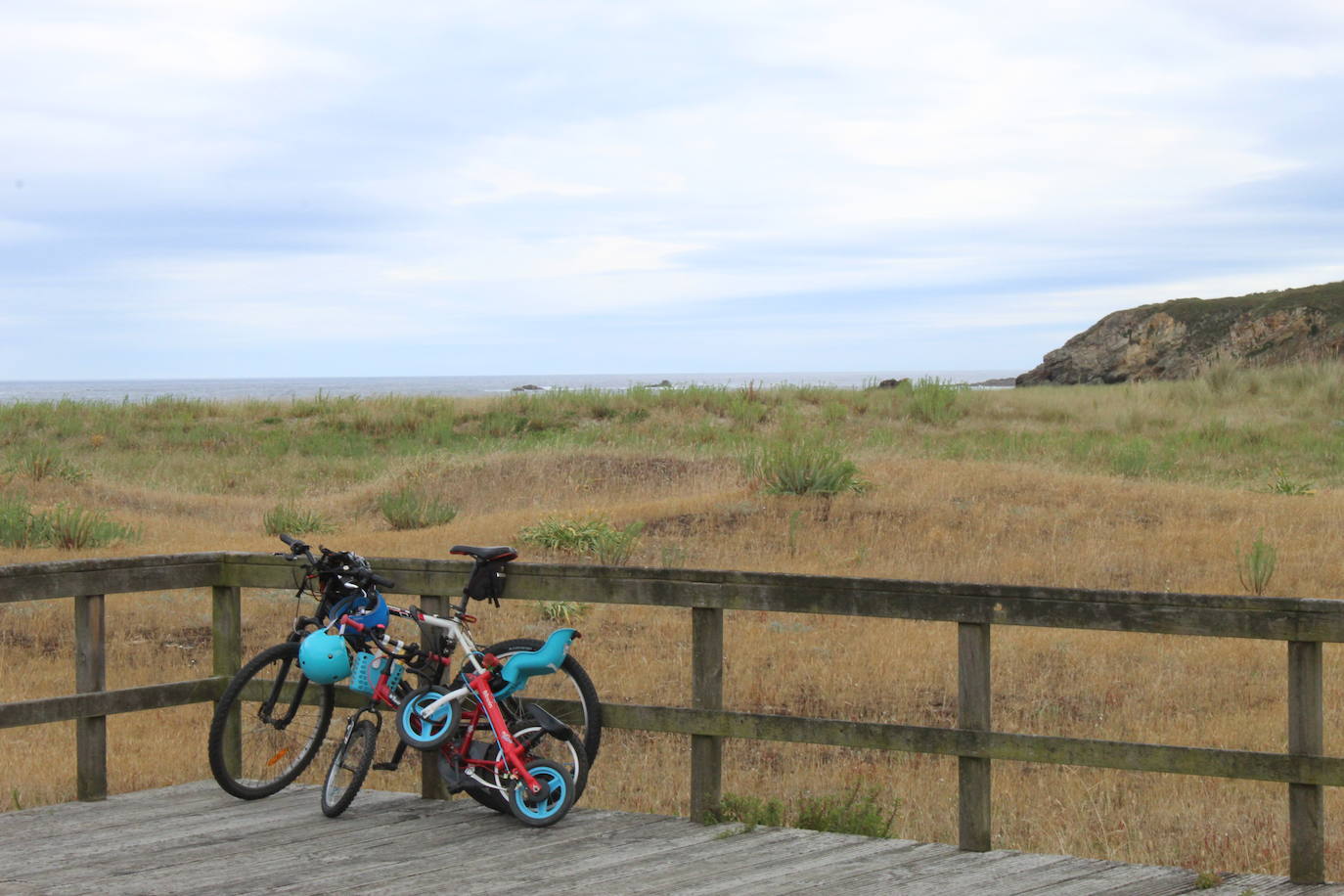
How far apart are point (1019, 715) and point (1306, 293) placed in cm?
6680

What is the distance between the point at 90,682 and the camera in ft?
20.1

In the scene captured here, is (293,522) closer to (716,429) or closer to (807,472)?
(807,472)

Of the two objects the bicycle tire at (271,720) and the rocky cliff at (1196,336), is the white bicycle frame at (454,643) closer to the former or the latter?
the bicycle tire at (271,720)

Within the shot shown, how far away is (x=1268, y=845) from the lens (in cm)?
757

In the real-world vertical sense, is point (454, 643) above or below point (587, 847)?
above

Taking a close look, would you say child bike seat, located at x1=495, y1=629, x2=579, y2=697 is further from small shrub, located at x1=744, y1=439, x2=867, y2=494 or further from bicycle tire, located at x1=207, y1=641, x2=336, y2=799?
small shrub, located at x1=744, y1=439, x2=867, y2=494

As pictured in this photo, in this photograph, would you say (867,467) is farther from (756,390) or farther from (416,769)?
(756,390)

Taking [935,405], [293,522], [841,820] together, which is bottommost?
[841,820]

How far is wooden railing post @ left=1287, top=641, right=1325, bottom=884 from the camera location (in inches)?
190

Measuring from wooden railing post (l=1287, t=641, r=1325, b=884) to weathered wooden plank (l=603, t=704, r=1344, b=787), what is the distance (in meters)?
0.09

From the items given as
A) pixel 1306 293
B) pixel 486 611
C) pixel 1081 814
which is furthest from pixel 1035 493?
pixel 1306 293

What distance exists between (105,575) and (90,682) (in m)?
0.50

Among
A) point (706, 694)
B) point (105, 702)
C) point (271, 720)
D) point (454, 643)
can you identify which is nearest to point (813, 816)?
point (706, 694)

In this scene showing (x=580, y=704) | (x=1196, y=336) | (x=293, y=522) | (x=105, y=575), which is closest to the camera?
(x=580, y=704)
